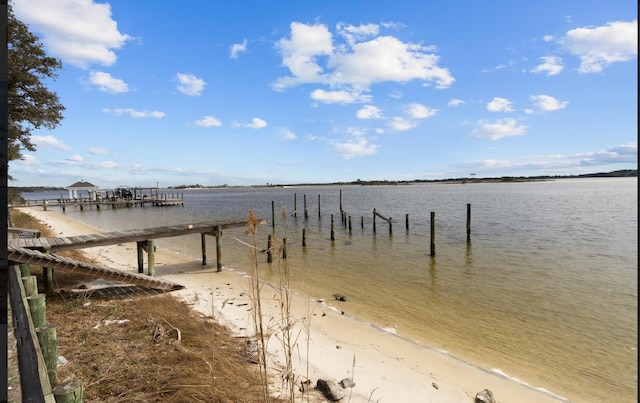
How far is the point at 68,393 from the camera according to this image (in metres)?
2.21

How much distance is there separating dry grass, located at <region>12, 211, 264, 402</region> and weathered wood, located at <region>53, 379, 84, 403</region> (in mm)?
857

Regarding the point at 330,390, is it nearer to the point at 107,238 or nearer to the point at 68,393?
the point at 68,393

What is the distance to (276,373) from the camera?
484 centimetres

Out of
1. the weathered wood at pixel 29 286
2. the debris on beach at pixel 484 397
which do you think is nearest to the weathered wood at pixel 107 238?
the weathered wood at pixel 29 286

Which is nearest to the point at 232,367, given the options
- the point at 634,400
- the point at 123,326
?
the point at 123,326

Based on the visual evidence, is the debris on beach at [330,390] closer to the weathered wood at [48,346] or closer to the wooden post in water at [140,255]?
the weathered wood at [48,346]

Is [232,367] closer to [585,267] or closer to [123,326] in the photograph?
[123,326]

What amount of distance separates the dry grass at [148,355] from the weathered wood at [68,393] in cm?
86

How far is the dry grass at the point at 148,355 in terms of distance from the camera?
360 centimetres

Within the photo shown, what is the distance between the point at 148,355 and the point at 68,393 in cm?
257

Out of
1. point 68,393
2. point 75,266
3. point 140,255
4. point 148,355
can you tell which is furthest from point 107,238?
point 68,393

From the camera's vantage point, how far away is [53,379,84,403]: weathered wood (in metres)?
2.19

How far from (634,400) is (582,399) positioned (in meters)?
0.87

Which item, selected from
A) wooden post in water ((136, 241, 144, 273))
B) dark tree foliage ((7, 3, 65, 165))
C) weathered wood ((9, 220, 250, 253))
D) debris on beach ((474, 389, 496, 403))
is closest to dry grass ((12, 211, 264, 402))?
weathered wood ((9, 220, 250, 253))
